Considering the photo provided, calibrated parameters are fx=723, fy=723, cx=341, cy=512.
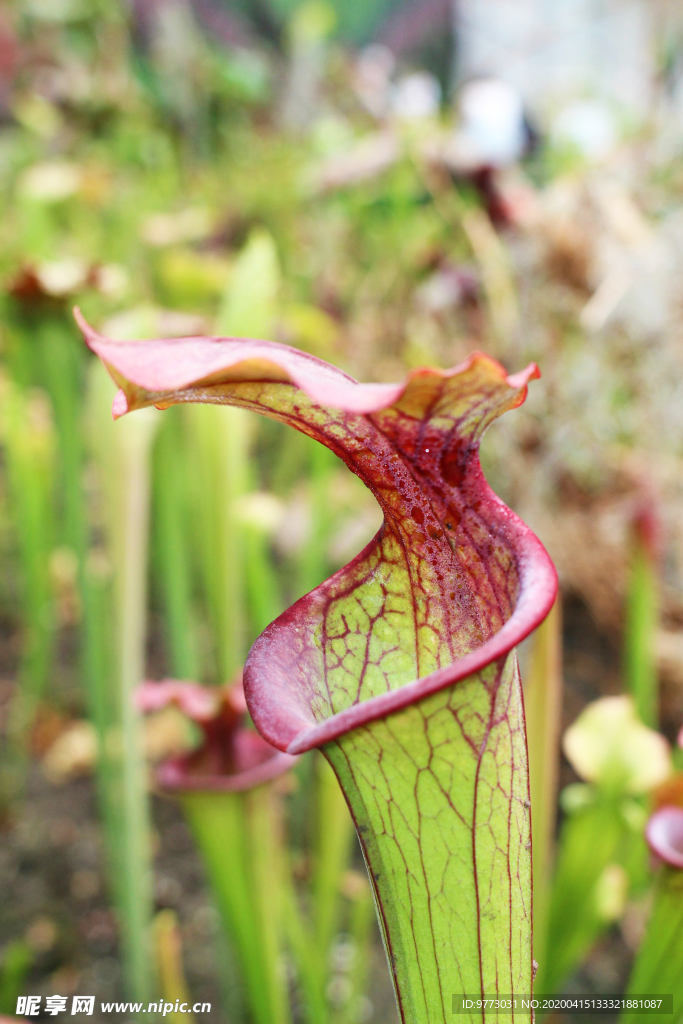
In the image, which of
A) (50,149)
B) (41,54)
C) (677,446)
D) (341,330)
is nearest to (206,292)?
(677,446)

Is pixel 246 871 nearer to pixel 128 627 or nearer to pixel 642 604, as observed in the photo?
pixel 128 627

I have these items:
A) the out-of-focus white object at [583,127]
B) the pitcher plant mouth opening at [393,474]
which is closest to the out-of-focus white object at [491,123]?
the out-of-focus white object at [583,127]

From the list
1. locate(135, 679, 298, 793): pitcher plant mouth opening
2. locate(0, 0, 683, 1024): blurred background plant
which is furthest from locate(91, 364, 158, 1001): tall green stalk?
locate(135, 679, 298, 793): pitcher plant mouth opening

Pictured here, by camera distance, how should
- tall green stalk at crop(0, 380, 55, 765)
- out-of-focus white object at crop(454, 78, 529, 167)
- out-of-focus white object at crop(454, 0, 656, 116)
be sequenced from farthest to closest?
out-of-focus white object at crop(454, 0, 656, 116)
out-of-focus white object at crop(454, 78, 529, 167)
tall green stalk at crop(0, 380, 55, 765)

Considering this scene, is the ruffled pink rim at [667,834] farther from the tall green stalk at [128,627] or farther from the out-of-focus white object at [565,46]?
the out-of-focus white object at [565,46]

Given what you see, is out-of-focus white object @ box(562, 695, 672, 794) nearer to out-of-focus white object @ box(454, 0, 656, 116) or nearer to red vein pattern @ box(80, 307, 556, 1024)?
red vein pattern @ box(80, 307, 556, 1024)

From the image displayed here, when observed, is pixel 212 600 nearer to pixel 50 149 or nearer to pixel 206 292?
pixel 206 292

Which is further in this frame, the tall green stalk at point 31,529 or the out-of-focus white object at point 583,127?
the out-of-focus white object at point 583,127
